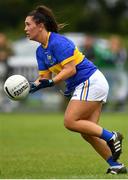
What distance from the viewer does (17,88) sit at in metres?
11.1

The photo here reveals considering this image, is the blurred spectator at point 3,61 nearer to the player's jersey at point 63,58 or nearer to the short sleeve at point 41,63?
the short sleeve at point 41,63

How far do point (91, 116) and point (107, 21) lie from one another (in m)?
30.2

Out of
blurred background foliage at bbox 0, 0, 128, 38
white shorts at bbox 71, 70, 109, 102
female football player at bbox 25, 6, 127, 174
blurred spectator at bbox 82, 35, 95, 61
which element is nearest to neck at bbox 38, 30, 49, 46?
female football player at bbox 25, 6, 127, 174

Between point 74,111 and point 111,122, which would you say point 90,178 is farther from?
point 111,122

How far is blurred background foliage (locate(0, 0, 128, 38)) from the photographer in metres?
38.9

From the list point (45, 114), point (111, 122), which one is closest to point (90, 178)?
point (111, 122)

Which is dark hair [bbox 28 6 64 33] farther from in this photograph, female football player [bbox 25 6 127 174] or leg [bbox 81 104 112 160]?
leg [bbox 81 104 112 160]

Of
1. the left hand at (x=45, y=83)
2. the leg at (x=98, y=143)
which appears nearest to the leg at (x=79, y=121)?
the leg at (x=98, y=143)

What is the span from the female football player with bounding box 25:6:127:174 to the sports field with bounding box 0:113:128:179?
0.44m

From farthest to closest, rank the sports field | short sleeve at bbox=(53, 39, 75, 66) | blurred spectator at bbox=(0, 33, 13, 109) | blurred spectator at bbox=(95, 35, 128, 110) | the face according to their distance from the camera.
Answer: blurred spectator at bbox=(95, 35, 128, 110)
blurred spectator at bbox=(0, 33, 13, 109)
the sports field
the face
short sleeve at bbox=(53, 39, 75, 66)

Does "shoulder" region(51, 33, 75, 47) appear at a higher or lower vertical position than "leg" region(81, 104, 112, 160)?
higher

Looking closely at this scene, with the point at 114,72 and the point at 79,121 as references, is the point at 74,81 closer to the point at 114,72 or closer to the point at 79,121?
the point at 79,121

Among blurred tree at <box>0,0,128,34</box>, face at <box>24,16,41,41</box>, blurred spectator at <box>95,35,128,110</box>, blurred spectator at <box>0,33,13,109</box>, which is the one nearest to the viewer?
face at <box>24,16,41,41</box>

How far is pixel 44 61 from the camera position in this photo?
37.3 ft
